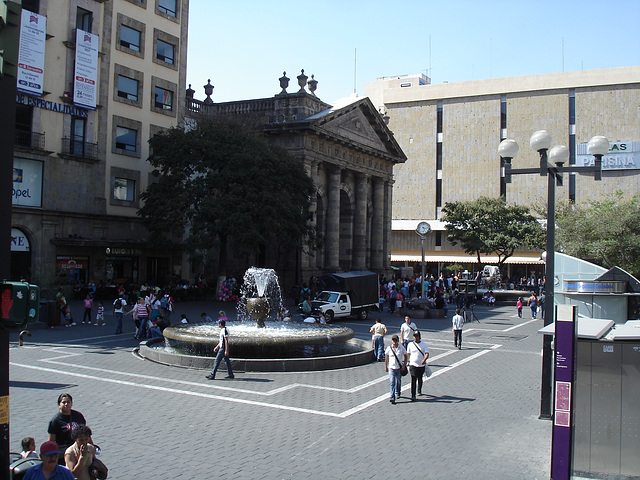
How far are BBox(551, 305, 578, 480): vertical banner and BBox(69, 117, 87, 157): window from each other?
32127 mm

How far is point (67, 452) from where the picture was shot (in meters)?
6.03

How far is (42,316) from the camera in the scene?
2316 cm

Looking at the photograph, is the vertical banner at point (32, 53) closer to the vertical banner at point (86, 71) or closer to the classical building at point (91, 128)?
the classical building at point (91, 128)

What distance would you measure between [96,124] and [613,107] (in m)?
54.5

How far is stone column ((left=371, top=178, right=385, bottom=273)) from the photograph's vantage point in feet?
181

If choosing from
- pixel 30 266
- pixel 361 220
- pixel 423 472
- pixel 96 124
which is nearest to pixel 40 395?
pixel 423 472

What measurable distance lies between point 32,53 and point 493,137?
52146 millimetres

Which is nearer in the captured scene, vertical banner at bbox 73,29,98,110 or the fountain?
the fountain

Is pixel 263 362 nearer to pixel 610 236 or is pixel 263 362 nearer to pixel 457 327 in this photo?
pixel 457 327

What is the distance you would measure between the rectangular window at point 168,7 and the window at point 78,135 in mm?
10425

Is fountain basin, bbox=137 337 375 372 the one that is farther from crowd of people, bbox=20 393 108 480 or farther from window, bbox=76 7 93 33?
window, bbox=76 7 93 33

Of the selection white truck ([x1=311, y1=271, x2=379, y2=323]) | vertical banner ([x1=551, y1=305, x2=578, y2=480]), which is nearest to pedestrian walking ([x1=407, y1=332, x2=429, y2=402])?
vertical banner ([x1=551, y1=305, x2=578, y2=480])

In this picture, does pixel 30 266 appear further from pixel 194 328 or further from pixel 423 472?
pixel 423 472

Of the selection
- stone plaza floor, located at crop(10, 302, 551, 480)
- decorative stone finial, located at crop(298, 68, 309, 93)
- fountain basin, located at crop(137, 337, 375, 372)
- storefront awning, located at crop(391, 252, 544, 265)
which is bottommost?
stone plaza floor, located at crop(10, 302, 551, 480)
